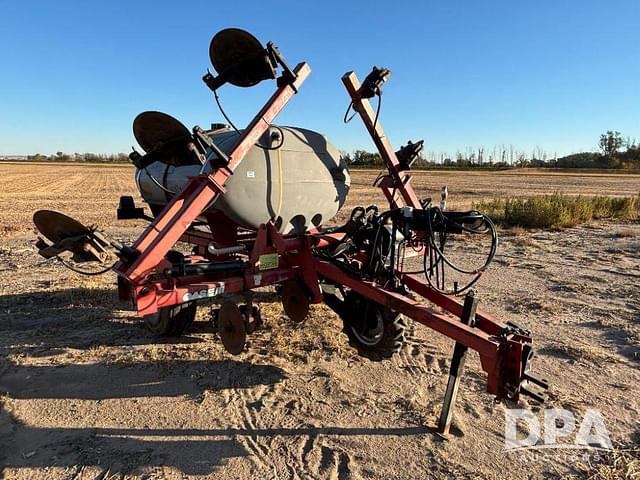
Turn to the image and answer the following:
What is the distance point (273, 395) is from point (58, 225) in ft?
6.91

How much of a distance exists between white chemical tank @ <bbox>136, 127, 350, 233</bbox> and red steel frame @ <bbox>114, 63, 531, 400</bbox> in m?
0.29

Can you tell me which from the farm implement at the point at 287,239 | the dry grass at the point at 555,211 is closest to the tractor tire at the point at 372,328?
the farm implement at the point at 287,239

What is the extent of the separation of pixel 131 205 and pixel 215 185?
8.43ft

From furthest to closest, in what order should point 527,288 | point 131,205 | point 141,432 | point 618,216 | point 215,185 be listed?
point 618,216
point 527,288
point 131,205
point 215,185
point 141,432

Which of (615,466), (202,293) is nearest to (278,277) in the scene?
(202,293)

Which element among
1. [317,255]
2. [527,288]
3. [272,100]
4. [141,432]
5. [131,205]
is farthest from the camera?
[527,288]

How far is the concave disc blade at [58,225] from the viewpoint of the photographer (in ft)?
10.3

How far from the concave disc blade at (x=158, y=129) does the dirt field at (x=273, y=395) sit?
6.91 ft

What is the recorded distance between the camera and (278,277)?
4.42 m

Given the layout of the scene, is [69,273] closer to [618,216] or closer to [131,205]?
[131,205]

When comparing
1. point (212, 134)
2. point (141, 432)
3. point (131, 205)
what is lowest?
point (141, 432)

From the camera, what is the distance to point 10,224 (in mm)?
12844

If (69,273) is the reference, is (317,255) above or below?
above

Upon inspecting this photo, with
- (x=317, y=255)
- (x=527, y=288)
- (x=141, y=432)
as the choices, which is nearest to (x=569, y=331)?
(x=527, y=288)
